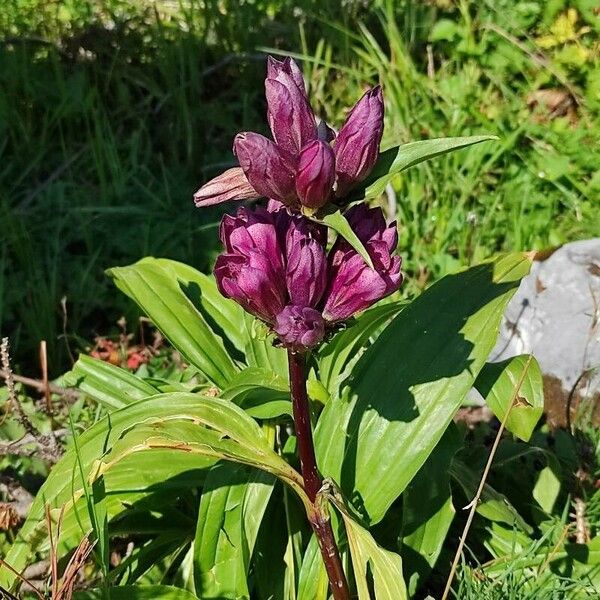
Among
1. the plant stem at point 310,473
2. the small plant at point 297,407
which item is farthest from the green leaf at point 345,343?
the plant stem at point 310,473

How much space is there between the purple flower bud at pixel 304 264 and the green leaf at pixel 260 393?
486 mm

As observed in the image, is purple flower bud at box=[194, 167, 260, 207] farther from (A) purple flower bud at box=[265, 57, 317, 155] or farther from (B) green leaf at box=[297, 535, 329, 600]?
(B) green leaf at box=[297, 535, 329, 600]

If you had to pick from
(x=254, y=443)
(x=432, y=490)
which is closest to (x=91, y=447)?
(x=254, y=443)

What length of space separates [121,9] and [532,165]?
82.2 inches

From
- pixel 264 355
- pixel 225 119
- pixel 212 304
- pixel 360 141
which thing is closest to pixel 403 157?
pixel 360 141

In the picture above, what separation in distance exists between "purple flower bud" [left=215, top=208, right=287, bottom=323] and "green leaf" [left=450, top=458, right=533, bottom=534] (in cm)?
74

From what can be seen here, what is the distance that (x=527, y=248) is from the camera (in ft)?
10.0

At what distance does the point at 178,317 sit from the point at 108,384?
0.23 meters

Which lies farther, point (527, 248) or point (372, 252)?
point (527, 248)

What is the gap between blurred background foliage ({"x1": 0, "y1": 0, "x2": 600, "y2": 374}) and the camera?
3.04 m

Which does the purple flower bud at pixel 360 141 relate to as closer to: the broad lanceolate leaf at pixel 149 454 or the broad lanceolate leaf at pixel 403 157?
the broad lanceolate leaf at pixel 403 157

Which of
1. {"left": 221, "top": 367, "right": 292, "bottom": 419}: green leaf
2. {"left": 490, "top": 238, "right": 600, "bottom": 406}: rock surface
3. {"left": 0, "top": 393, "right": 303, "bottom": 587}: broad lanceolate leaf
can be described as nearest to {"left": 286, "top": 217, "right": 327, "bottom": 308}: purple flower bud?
{"left": 0, "top": 393, "right": 303, "bottom": 587}: broad lanceolate leaf

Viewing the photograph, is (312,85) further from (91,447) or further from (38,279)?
(91,447)

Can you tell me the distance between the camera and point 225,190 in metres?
1.36
